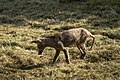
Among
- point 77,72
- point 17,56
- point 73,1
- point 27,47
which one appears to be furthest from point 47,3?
point 77,72

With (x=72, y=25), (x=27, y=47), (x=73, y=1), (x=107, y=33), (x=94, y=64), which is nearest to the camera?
(x=94, y=64)

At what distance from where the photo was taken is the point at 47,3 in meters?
21.4

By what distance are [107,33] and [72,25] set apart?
219 centimetres

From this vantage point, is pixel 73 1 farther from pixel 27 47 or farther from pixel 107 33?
pixel 27 47

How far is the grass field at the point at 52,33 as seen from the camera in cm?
1016

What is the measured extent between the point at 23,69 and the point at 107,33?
515 cm

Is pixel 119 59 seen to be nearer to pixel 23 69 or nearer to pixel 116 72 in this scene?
pixel 116 72

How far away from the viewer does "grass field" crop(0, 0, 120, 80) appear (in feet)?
33.3

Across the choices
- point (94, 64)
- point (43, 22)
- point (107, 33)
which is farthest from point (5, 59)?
point (43, 22)

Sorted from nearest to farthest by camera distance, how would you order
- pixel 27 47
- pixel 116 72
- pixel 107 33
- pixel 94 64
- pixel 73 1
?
pixel 116 72 → pixel 94 64 → pixel 27 47 → pixel 107 33 → pixel 73 1

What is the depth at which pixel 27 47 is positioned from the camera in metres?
12.8

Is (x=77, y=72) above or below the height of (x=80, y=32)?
below

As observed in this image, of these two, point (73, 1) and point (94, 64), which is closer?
point (94, 64)

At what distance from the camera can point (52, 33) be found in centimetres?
1486
